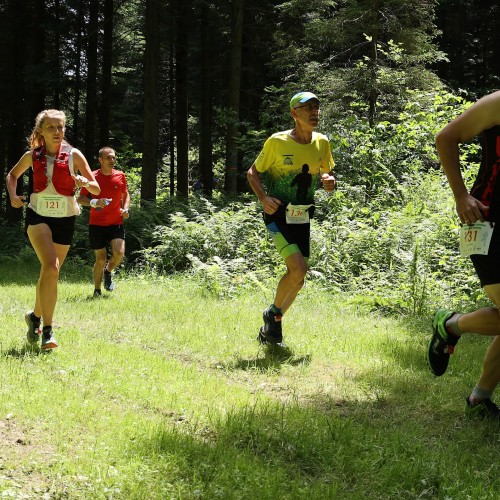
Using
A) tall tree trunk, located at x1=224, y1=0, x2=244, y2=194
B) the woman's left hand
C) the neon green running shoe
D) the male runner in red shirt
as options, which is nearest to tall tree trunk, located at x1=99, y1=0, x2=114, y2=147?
tall tree trunk, located at x1=224, y1=0, x2=244, y2=194

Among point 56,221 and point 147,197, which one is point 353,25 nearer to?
point 147,197

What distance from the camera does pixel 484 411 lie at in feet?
14.9

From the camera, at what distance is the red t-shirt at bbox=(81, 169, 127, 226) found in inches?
406

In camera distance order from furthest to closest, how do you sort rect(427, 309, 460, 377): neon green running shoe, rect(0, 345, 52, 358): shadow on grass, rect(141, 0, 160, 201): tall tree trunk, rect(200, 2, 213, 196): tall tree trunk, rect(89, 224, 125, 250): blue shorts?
rect(200, 2, 213, 196): tall tree trunk < rect(141, 0, 160, 201): tall tree trunk < rect(89, 224, 125, 250): blue shorts < rect(0, 345, 52, 358): shadow on grass < rect(427, 309, 460, 377): neon green running shoe

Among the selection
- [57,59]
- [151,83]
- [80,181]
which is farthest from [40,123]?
[57,59]

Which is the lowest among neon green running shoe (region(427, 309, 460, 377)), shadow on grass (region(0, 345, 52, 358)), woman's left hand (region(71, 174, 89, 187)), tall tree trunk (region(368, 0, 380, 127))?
shadow on grass (region(0, 345, 52, 358))

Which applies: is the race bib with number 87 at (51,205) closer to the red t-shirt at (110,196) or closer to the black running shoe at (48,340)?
the black running shoe at (48,340)

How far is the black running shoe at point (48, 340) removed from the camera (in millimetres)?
6180

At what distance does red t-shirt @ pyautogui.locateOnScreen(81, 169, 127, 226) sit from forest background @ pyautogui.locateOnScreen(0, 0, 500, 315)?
1832 millimetres

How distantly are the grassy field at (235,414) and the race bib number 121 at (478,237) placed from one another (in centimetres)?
126

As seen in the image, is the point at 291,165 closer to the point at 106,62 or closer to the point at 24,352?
the point at 24,352

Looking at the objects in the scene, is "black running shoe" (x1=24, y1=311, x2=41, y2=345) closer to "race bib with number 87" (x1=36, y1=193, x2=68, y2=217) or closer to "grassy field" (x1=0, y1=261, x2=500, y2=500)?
"grassy field" (x1=0, y1=261, x2=500, y2=500)

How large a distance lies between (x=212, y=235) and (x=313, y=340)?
6899 mm

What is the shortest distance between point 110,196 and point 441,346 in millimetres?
6930
